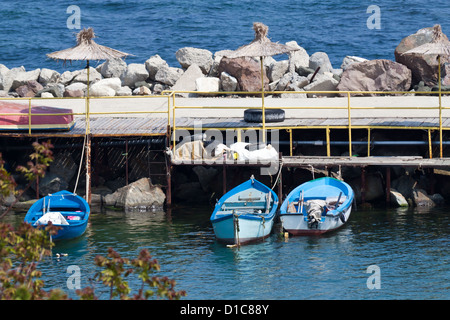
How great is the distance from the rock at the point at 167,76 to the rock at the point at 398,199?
50.0 ft

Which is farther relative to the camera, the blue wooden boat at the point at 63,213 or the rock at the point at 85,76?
the rock at the point at 85,76

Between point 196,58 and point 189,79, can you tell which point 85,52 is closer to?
point 189,79

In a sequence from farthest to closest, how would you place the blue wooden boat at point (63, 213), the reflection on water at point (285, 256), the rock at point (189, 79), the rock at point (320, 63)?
the rock at point (320, 63) → the rock at point (189, 79) → the blue wooden boat at point (63, 213) → the reflection on water at point (285, 256)

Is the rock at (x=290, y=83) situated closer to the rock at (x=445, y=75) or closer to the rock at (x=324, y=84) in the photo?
the rock at (x=324, y=84)

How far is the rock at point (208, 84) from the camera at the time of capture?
133 ft

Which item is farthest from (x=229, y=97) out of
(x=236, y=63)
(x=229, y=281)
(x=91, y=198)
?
(x=229, y=281)

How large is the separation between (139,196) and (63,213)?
417 centimetres

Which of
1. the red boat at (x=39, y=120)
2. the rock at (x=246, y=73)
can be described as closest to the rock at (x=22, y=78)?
the red boat at (x=39, y=120)

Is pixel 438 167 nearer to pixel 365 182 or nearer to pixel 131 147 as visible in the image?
pixel 365 182

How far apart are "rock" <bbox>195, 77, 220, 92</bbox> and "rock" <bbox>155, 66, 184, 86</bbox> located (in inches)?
104

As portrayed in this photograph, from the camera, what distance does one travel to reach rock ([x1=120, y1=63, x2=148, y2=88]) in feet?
143
